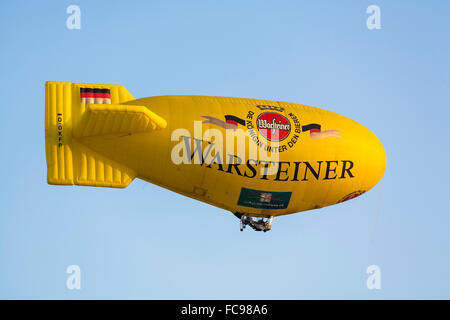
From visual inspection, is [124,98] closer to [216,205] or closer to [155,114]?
[155,114]

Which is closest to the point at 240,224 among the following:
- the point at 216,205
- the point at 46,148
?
the point at 216,205

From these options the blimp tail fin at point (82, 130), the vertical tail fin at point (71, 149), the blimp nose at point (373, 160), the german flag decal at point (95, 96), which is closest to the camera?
the blimp tail fin at point (82, 130)

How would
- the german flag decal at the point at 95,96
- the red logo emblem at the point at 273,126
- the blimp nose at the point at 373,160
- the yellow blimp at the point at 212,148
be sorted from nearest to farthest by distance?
the yellow blimp at the point at 212,148, the german flag decal at the point at 95,96, the red logo emblem at the point at 273,126, the blimp nose at the point at 373,160

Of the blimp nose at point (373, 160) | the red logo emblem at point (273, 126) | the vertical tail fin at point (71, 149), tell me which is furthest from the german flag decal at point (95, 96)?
the blimp nose at point (373, 160)

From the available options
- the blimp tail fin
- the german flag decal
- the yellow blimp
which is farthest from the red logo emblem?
the german flag decal

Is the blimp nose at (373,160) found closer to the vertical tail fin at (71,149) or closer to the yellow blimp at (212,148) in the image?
the yellow blimp at (212,148)

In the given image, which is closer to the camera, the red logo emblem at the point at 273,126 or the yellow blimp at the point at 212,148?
the yellow blimp at the point at 212,148

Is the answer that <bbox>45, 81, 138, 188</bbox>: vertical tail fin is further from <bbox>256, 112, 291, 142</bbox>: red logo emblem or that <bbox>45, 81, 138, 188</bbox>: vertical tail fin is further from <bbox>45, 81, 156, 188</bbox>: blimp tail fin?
<bbox>256, 112, 291, 142</bbox>: red logo emblem

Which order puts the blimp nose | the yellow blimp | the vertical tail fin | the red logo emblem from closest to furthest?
the vertical tail fin < the yellow blimp < the red logo emblem < the blimp nose
